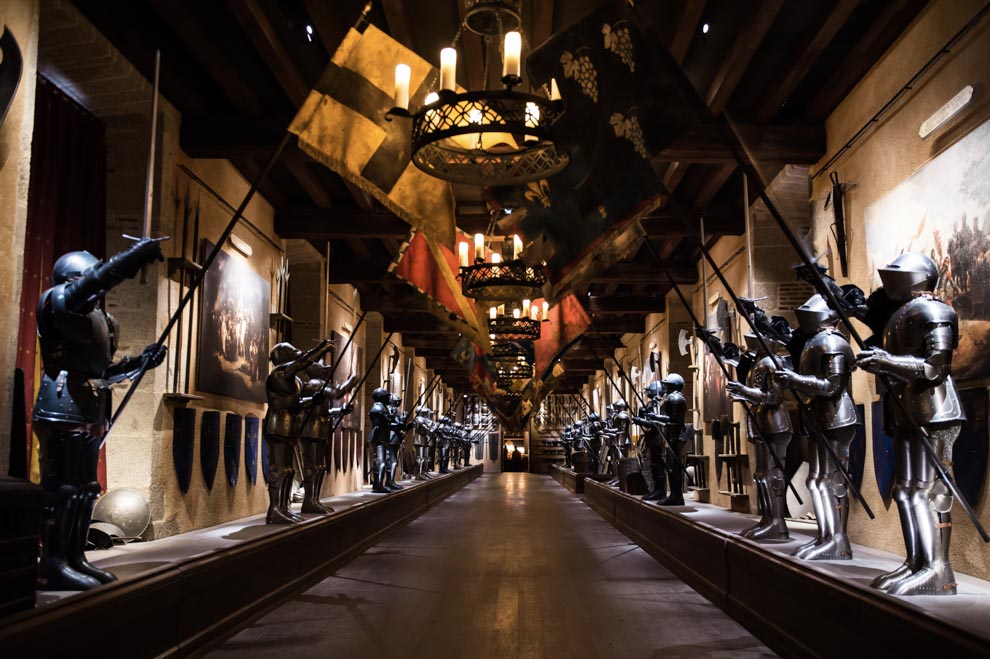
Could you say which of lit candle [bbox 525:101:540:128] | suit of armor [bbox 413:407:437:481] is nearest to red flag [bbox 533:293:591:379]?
suit of armor [bbox 413:407:437:481]

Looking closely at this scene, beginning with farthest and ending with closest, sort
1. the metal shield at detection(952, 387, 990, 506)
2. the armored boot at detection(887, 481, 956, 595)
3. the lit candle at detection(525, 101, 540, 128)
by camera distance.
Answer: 1. the metal shield at detection(952, 387, 990, 506)
2. the lit candle at detection(525, 101, 540, 128)
3. the armored boot at detection(887, 481, 956, 595)

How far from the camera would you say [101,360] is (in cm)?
419

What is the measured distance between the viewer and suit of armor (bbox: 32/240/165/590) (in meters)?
3.95

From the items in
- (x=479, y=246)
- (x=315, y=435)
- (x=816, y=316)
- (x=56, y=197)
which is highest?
(x=479, y=246)

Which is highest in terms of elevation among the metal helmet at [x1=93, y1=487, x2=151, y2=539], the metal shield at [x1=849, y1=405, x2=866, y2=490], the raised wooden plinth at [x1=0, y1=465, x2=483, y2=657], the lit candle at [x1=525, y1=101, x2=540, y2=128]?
the lit candle at [x1=525, y1=101, x2=540, y2=128]

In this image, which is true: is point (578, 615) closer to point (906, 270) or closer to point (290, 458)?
point (906, 270)

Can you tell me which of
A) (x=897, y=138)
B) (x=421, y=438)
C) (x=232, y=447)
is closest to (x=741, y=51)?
(x=897, y=138)

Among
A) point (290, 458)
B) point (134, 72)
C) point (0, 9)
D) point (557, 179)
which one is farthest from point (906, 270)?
point (134, 72)

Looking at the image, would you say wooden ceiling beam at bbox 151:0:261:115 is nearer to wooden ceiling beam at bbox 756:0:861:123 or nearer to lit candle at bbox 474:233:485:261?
lit candle at bbox 474:233:485:261

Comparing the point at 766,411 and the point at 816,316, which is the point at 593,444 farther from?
the point at 816,316

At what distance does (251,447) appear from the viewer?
33.8 ft

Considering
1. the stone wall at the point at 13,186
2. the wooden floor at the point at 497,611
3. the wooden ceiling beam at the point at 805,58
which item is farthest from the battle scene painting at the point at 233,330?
the wooden ceiling beam at the point at 805,58

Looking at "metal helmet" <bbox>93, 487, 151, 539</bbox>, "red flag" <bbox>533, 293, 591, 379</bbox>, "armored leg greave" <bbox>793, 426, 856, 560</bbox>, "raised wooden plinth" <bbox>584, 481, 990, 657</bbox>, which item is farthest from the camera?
"red flag" <bbox>533, 293, 591, 379</bbox>

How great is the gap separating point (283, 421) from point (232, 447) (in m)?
2.36
